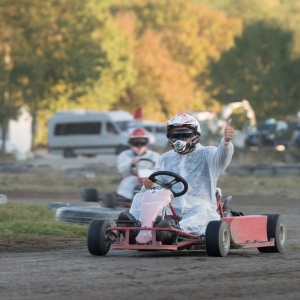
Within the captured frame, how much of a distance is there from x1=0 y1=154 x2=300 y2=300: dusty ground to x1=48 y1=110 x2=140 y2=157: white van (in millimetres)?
37719

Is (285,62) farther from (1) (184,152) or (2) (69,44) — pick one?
(1) (184,152)

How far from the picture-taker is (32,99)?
160 ft

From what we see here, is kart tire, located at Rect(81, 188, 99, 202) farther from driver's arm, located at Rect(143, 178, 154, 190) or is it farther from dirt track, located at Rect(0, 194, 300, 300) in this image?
driver's arm, located at Rect(143, 178, 154, 190)

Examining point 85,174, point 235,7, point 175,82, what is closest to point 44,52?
point 85,174

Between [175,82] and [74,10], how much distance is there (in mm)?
30011

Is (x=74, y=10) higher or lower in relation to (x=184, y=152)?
higher

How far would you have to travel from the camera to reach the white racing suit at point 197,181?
10.0 meters

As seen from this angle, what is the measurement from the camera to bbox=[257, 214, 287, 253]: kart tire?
33.9 feet

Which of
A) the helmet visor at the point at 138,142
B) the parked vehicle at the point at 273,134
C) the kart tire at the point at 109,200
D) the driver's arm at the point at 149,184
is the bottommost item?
the driver's arm at the point at 149,184

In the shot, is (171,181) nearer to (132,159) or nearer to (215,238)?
(215,238)

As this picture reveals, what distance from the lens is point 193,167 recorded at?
10.5m

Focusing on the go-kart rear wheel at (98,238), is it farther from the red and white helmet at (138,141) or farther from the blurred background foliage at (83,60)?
the blurred background foliage at (83,60)

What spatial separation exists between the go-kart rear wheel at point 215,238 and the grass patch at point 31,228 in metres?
2.53


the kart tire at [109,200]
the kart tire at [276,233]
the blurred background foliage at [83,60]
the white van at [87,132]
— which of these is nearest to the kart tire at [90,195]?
the kart tire at [109,200]
